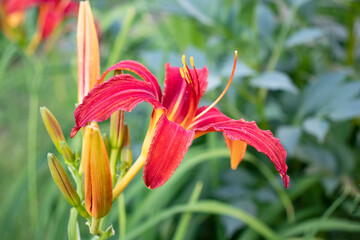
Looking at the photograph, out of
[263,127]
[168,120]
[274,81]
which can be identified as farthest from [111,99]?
[263,127]

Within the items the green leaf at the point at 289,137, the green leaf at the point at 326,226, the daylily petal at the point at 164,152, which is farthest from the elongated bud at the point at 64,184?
the green leaf at the point at 326,226

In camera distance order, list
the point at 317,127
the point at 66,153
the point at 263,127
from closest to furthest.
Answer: the point at 66,153
the point at 317,127
the point at 263,127

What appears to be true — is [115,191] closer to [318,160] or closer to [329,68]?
[318,160]

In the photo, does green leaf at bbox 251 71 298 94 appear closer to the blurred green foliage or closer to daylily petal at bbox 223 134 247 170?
the blurred green foliage

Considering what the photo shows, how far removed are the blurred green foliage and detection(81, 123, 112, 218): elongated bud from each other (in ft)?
1.05

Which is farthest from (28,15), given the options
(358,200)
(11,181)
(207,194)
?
(358,200)

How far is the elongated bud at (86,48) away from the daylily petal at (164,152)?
0.14 meters

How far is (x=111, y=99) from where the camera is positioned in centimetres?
45

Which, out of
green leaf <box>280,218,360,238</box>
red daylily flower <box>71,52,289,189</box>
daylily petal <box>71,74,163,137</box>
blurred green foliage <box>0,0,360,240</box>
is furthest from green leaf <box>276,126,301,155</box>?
daylily petal <box>71,74,163,137</box>

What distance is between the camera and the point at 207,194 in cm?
115

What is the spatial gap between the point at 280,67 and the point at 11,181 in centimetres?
Result: 105

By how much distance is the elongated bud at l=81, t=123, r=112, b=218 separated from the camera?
42cm

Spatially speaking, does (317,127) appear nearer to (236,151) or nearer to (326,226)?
(326,226)

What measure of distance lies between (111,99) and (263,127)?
0.56 metres
